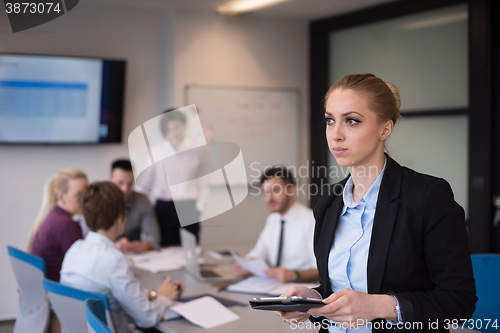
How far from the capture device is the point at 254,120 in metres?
4.93

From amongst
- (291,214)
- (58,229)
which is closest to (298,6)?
(291,214)

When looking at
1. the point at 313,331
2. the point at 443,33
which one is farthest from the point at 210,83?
the point at 313,331

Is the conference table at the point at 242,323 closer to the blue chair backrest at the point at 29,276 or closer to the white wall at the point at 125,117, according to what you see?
the blue chair backrest at the point at 29,276

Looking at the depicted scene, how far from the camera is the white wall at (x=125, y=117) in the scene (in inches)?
156

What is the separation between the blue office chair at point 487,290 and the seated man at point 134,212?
7.01 ft

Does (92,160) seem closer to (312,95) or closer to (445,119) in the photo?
(312,95)

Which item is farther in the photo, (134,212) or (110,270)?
(134,212)

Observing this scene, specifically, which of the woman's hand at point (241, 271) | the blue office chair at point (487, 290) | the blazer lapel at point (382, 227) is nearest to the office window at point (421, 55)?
the blue office chair at point (487, 290)

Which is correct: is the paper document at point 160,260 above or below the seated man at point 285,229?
below

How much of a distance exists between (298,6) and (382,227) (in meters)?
3.83

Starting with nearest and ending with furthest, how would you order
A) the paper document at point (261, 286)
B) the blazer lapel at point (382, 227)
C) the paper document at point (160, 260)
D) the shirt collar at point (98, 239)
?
the blazer lapel at point (382, 227), the shirt collar at point (98, 239), the paper document at point (261, 286), the paper document at point (160, 260)

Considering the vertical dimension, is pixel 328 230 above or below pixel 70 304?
above

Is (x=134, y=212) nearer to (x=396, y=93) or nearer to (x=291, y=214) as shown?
(x=291, y=214)

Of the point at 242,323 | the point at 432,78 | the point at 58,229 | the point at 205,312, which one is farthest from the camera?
Answer: the point at 432,78
